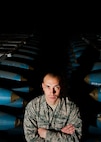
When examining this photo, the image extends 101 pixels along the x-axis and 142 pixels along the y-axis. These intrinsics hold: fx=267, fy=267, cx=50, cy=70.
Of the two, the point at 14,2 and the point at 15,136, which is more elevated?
the point at 14,2

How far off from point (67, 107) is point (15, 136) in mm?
1488

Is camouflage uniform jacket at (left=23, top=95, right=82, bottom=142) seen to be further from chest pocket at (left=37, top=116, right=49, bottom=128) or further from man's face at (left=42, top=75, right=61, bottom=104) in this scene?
man's face at (left=42, top=75, right=61, bottom=104)

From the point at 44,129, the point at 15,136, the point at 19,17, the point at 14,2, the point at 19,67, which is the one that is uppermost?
the point at 14,2

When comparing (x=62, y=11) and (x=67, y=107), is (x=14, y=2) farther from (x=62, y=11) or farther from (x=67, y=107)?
(x=67, y=107)

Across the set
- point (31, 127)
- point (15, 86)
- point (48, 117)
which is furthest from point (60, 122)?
point (15, 86)

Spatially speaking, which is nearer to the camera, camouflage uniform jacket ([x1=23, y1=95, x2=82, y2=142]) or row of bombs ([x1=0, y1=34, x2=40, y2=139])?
camouflage uniform jacket ([x1=23, y1=95, x2=82, y2=142])

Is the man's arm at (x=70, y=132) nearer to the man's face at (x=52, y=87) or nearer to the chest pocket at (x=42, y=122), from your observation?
the chest pocket at (x=42, y=122)

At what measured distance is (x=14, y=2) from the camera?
33094mm

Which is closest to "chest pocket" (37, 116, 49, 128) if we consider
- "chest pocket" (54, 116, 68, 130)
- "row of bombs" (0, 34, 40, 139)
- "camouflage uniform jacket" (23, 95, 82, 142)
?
"camouflage uniform jacket" (23, 95, 82, 142)

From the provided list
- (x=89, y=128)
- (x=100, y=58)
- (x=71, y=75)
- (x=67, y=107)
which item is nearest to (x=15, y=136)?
(x=89, y=128)

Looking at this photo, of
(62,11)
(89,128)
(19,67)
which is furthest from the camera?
(62,11)

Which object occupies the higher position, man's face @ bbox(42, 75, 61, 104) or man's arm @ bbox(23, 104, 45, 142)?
man's face @ bbox(42, 75, 61, 104)

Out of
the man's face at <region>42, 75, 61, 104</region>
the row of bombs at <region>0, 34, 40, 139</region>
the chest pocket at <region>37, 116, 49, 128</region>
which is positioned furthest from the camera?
the row of bombs at <region>0, 34, 40, 139</region>

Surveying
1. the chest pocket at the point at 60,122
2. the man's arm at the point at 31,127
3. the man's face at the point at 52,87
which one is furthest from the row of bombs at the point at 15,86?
the man's face at the point at 52,87
